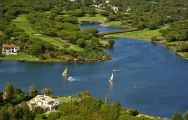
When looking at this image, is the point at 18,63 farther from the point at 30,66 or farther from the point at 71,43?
the point at 71,43

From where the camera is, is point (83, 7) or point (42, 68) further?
point (83, 7)

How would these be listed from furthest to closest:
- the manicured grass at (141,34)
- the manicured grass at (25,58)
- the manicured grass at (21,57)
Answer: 1. the manicured grass at (141,34)
2. the manicured grass at (21,57)
3. the manicured grass at (25,58)

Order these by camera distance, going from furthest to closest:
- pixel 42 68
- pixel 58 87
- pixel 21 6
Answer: pixel 21 6, pixel 42 68, pixel 58 87

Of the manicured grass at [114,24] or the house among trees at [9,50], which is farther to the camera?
the manicured grass at [114,24]

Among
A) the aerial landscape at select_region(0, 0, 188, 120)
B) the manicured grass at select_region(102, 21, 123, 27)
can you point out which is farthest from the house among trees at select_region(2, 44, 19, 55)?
the manicured grass at select_region(102, 21, 123, 27)

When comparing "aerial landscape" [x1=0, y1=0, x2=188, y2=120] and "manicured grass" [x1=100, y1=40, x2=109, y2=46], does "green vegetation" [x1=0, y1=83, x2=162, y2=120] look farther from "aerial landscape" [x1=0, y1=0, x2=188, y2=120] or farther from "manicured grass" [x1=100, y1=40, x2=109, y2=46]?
"manicured grass" [x1=100, y1=40, x2=109, y2=46]

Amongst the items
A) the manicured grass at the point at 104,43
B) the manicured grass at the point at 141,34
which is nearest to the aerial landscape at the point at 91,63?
the manicured grass at the point at 141,34

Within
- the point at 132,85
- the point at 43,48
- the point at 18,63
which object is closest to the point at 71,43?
the point at 43,48

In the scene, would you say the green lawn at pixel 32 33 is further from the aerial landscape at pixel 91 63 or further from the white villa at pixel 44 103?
the white villa at pixel 44 103
